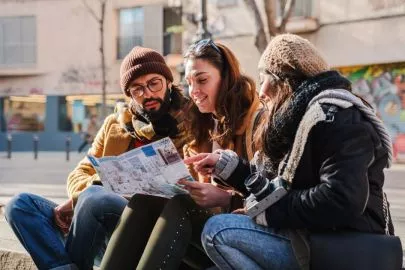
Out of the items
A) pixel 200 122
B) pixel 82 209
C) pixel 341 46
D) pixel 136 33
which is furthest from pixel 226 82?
pixel 136 33

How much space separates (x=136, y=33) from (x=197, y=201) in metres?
19.2

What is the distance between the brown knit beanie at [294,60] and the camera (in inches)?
78.2

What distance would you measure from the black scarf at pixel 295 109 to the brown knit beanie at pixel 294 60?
0.15ft

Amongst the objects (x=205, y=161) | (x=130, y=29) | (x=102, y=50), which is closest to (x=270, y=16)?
(x=205, y=161)

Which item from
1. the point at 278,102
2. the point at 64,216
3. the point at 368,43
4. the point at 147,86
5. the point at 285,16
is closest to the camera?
the point at 278,102

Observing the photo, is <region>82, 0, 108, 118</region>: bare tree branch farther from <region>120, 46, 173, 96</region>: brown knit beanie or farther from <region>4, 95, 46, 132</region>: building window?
<region>120, 46, 173, 96</region>: brown knit beanie

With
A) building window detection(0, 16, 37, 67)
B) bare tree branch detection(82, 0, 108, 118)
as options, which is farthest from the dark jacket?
building window detection(0, 16, 37, 67)

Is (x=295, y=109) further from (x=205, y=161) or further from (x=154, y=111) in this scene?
(x=154, y=111)

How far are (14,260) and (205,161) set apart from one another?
1.59 meters

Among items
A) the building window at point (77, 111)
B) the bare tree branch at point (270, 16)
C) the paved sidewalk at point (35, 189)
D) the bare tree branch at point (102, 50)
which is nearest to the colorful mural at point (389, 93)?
the paved sidewalk at point (35, 189)

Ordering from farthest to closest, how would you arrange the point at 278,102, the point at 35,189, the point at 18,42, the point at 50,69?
the point at 18,42 → the point at 50,69 → the point at 35,189 → the point at 278,102

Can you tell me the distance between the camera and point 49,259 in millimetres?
2613

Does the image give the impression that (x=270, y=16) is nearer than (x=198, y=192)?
No

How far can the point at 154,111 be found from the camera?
2.93 meters
